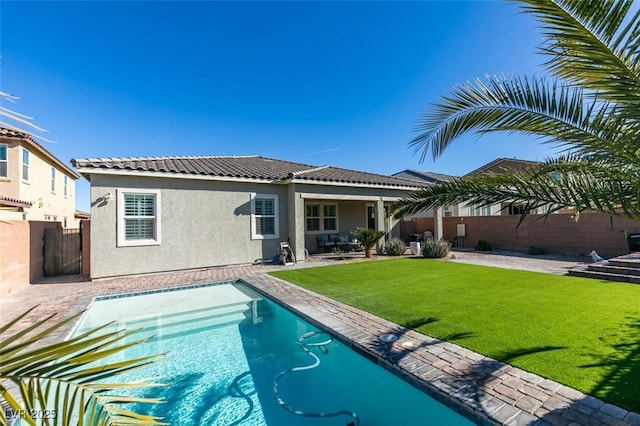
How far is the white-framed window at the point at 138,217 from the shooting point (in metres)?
12.3

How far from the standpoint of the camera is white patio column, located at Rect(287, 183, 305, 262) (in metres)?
15.7

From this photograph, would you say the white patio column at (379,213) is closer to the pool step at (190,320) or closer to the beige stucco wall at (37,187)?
the pool step at (190,320)

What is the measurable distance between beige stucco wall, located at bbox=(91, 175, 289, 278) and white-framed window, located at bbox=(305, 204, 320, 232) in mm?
3478

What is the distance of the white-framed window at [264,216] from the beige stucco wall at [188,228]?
230 mm

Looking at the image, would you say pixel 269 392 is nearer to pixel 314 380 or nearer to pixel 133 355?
pixel 314 380

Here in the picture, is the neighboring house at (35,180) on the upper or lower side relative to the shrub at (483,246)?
upper

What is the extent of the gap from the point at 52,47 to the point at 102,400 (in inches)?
517

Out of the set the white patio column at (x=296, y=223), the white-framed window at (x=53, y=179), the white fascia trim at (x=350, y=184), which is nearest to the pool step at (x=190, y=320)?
the white patio column at (x=296, y=223)

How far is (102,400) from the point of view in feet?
5.11

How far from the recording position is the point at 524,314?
6.87m

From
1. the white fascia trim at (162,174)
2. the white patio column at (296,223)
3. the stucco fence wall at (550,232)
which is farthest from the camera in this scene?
the white patio column at (296,223)

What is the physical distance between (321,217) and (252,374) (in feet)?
48.3

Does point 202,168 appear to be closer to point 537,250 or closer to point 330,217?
point 330,217

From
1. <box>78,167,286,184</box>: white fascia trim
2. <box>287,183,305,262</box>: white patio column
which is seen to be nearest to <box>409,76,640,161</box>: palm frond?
<box>287,183,305,262</box>: white patio column
